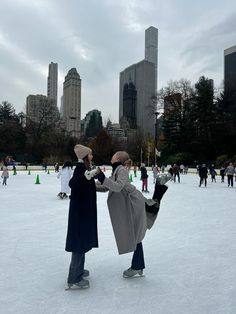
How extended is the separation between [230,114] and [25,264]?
46365mm

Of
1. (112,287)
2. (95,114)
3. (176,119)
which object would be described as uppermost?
(95,114)

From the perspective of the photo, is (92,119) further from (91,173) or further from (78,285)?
(91,173)

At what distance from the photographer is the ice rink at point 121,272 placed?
289cm

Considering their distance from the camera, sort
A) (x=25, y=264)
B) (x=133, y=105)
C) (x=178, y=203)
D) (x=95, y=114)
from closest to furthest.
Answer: (x=25, y=264), (x=178, y=203), (x=95, y=114), (x=133, y=105)

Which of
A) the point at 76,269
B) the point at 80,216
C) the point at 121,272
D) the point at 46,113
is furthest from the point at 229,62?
the point at 76,269

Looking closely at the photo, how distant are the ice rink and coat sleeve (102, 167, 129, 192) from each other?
1.07m

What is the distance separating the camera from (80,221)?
3.20m

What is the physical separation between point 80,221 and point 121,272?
107 cm

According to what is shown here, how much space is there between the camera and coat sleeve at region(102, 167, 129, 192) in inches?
122

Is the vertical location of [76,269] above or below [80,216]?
below

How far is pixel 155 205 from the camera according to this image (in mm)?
3713

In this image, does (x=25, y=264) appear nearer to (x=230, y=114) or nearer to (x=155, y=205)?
(x=155, y=205)

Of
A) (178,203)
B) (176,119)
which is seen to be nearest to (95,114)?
(176,119)

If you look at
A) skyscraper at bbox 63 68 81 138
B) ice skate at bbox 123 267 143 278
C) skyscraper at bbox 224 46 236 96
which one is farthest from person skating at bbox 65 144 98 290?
skyscraper at bbox 63 68 81 138
